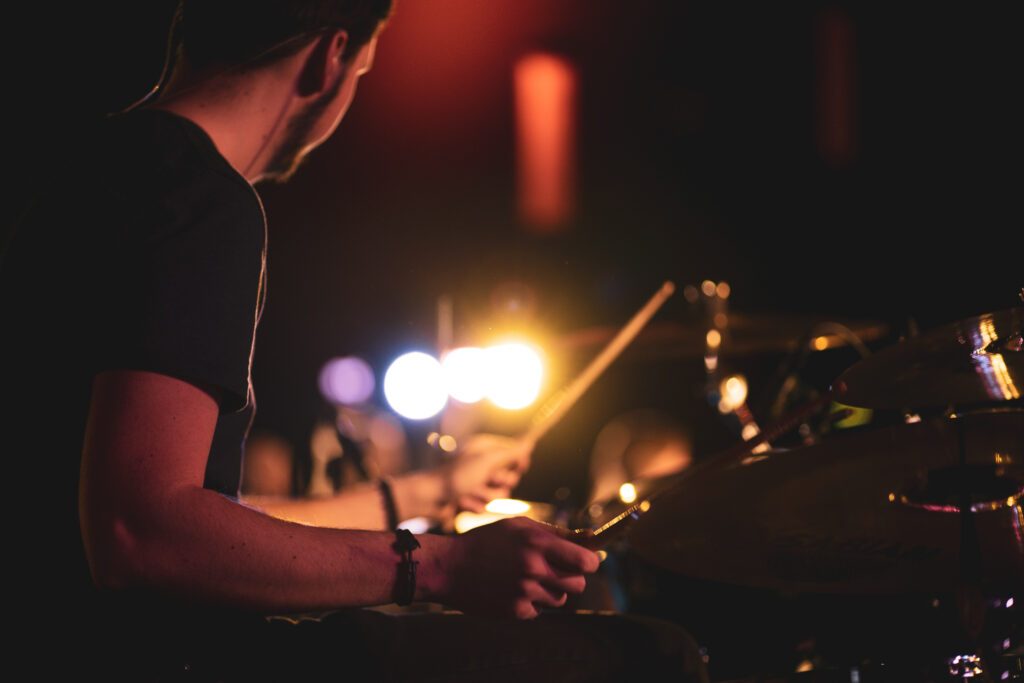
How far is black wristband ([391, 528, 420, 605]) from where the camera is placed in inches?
39.0

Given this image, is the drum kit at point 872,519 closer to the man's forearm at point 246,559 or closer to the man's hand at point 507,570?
the man's hand at point 507,570

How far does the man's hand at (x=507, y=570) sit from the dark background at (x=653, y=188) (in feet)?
8.72

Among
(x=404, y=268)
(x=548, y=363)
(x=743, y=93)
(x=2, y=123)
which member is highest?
(x=743, y=93)

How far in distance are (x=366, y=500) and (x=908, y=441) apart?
2.82 feet

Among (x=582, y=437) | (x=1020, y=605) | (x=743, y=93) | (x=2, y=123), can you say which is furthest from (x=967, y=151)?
(x=2, y=123)

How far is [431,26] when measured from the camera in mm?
4727

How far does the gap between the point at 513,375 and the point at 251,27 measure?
1857 millimetres

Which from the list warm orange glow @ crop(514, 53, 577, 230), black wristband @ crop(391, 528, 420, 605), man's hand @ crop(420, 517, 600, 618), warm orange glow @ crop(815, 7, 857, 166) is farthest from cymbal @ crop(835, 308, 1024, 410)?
warm orange glow @ crop(514, 53, 577, 230)

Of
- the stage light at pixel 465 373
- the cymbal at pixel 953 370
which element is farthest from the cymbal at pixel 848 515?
the stage light at pixel 465 373

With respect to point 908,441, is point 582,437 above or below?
above

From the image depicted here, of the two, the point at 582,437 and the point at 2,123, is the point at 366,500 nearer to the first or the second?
the point at 2,123

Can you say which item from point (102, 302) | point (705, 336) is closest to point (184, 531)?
point (102, 302)

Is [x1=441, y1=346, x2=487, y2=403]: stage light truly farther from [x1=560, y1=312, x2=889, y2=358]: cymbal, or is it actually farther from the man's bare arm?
the man's bare arm

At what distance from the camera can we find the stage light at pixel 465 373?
9.66 feet
